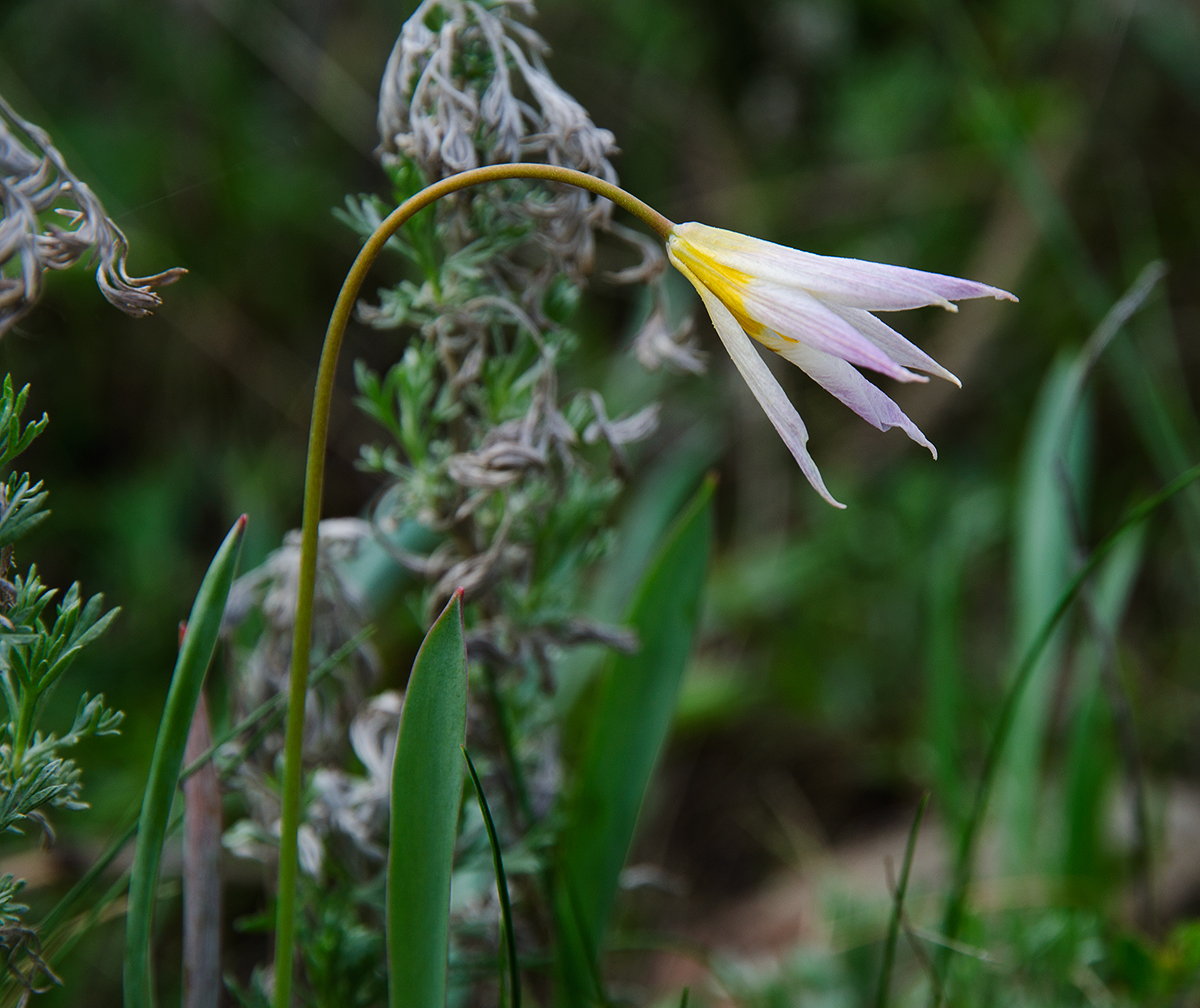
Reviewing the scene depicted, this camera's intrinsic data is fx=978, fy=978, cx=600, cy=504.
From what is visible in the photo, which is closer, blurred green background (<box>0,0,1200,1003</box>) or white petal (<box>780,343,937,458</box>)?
white petal (<box>780,343,937,458</box>)

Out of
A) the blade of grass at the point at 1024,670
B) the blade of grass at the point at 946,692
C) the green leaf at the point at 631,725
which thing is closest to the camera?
the blade of grass at the point at 1024,670

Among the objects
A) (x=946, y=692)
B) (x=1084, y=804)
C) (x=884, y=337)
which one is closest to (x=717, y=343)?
(x=946, y=692)

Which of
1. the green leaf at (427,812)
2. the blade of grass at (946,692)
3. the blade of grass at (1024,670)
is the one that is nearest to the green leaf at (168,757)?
the green leaf at (427,812)

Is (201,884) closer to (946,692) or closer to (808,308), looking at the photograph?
(808,308)

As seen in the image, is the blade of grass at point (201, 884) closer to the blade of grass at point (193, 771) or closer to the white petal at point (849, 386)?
the blade of grass at point (193, 771)

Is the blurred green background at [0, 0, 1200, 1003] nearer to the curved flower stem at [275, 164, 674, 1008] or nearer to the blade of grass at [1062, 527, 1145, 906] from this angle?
the blade of grass at [1062, 527, 1145, 906]

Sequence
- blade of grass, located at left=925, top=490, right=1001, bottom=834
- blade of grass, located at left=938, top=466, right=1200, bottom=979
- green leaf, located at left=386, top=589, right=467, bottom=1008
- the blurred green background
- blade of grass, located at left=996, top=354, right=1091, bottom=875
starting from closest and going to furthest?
green leaf, located at left=386, top=589, right=467, bottom=1008, blade of grass, located at left=938, top=466, right=1200, bottom=979, blade of grass, located at left=925, top=490, right=1001, bottom=834, blade of grass, located at left=996, top=354, right=1091, bottom=875, the blurred green background

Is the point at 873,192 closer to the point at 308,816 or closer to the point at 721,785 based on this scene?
the point at 721,785

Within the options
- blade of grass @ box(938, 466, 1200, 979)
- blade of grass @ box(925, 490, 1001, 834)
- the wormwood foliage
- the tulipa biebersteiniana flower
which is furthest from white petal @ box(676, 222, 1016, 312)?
blade of grass @ box(925, 490, 1001, 834)

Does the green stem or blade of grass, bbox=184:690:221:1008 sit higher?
the green stem
